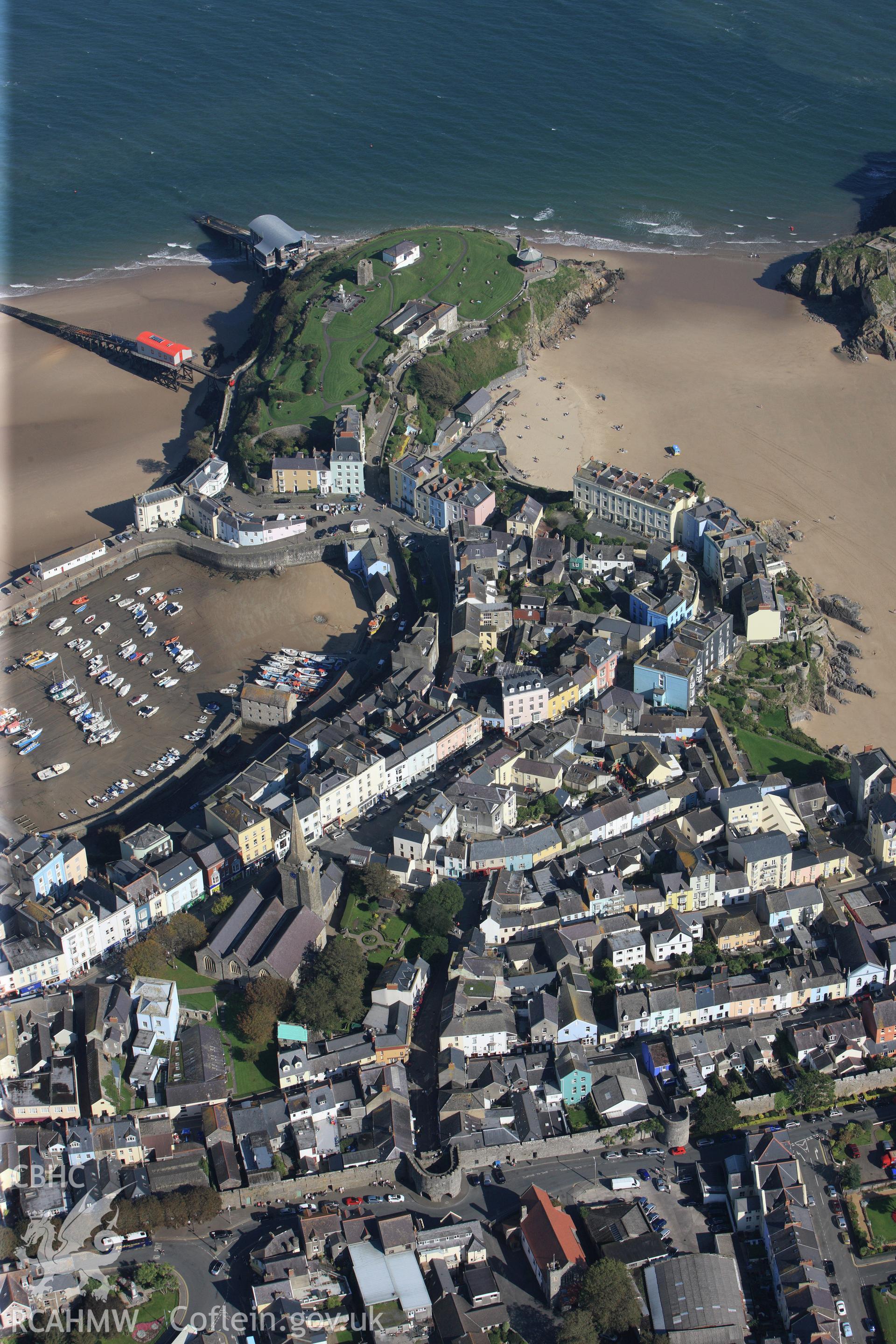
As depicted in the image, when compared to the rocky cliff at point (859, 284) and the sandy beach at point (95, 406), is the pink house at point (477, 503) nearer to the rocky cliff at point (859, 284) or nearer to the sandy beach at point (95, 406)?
the sandy beach at point (95, 406)

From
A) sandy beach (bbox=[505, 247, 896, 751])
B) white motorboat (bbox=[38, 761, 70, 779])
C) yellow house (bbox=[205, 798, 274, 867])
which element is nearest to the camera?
yellow house (bbox=[205, 798, 274, 867])

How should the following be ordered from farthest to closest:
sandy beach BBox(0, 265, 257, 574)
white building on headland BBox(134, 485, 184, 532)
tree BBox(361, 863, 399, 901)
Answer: sandy beach BBox(0, 265, 257, 574) → white building on headland BBox(134, 485, 184, 532) → tree BBox(361, 863, 399, 901)

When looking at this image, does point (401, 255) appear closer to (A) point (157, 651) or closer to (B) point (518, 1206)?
(A) point (157, 651)

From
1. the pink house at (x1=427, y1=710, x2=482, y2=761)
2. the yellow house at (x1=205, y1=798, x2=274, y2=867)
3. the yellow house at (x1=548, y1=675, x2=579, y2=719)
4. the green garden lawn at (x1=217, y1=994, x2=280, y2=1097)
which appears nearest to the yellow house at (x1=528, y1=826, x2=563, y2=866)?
the pink house at (x1=427, y1=710, x2=482, y2=761)

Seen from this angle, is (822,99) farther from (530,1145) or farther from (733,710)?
(530,1145)

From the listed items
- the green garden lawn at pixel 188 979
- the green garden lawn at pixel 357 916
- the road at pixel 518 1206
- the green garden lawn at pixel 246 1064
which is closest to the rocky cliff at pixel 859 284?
the green garden lawn at pixel 357 916

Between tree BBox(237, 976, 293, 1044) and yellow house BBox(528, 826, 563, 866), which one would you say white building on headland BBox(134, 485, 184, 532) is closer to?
yellow house BBox(528, 826, 563, 866)
